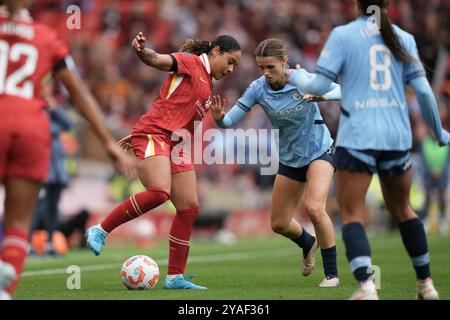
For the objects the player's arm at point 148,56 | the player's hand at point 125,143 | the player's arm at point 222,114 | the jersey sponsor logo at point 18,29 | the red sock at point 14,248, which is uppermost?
the player's arm at point 148,56

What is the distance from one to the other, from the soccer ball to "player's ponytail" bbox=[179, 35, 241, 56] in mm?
2103

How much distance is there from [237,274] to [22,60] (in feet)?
18.3

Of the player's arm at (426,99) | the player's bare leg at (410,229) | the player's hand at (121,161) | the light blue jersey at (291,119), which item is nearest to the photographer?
the player's hand at (121,161)

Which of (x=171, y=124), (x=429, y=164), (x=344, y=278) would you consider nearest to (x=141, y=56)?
(x=171, y=124)

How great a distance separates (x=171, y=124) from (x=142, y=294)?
1.76m

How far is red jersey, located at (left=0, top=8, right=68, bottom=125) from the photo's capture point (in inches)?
255

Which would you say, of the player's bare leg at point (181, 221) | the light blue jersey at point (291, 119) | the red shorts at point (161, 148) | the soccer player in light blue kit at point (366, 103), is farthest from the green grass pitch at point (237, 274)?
the light blue jersey at point (291, 119)

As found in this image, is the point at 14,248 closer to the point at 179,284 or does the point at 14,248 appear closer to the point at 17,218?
the point at 17,218

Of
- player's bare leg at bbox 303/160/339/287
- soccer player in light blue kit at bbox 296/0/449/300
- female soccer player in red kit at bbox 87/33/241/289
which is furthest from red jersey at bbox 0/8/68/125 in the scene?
player's bare leg at bbox 303/160/339/287

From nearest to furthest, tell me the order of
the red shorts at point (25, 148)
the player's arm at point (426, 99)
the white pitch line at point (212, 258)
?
1. the red shorts at point (25, 148)
2. the player's arm at point (426, 99)
3. the white pitch line at point (212, 258)

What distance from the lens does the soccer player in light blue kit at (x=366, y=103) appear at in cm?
711

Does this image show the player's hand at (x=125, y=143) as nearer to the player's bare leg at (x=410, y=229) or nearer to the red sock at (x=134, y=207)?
the red sock at (x=134, y=207)

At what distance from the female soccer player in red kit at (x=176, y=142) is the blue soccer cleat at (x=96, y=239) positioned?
0.01 m

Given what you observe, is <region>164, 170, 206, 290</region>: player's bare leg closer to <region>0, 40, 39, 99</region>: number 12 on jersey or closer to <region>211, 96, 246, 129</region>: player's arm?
<region>211, 96, 246, 129</region>: player's arm
